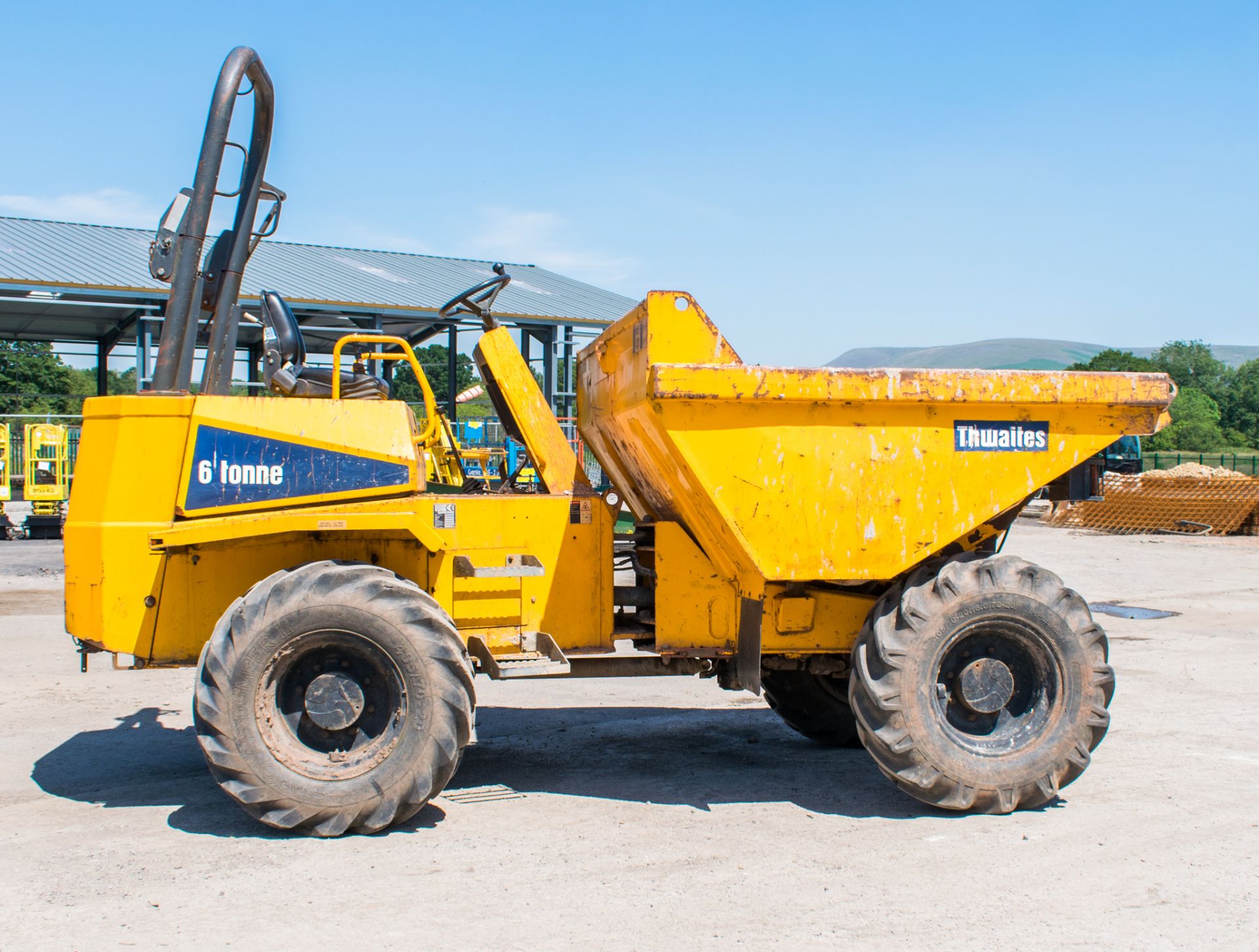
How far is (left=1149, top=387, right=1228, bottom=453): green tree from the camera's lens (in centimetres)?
6356

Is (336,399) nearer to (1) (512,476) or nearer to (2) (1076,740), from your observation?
(1) (512,476)

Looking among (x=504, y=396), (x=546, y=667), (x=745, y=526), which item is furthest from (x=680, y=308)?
(x=546, y=667)

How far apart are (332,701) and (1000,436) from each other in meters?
3.18

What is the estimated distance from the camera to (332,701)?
15.6 ft

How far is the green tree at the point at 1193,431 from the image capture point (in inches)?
2502

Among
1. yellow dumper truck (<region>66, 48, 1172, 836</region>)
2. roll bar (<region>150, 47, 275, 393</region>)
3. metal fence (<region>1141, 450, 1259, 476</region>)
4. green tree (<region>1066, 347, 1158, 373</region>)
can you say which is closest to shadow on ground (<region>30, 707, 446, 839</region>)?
yellow dumper truck (<region>66, 48, 1172, 836</region>)

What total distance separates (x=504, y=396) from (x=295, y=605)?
5.78 ft

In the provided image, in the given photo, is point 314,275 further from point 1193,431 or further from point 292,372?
point 1193,431

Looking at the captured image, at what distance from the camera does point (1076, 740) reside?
4.94m

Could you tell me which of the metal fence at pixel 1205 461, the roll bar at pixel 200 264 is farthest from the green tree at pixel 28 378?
the roll bar at pixel 200 264

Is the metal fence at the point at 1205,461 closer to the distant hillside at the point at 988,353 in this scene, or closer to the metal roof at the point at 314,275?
the metal roof at the point at 314,275

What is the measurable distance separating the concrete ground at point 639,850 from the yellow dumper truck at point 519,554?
377 mm

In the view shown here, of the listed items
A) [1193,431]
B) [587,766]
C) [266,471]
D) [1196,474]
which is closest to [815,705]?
[587,766]

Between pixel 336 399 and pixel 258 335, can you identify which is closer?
pixel 336 399
